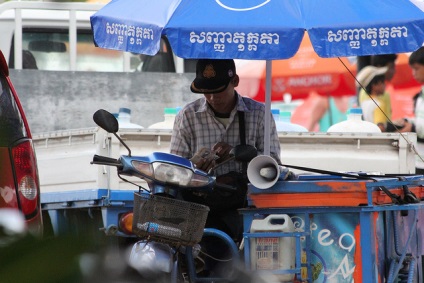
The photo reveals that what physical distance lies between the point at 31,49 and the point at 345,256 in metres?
8.18

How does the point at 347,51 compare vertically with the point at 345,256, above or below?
above

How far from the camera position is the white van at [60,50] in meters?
11.6

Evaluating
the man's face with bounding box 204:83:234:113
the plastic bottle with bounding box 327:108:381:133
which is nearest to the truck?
the plastic bottle with bounding box 327:108:381:133

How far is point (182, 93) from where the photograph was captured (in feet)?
36.0

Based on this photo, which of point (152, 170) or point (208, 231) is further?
point (208, 231)

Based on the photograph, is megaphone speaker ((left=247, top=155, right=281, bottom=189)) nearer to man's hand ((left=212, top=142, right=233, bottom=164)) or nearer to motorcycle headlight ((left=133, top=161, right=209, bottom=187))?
man's hand ((left=212, top=142, right=233, bottom=164))

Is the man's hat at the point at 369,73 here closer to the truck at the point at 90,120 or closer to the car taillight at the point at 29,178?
the truck at the point at 90,120

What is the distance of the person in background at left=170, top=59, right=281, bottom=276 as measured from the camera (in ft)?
15.8

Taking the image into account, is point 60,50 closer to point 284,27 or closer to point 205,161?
point 284,27

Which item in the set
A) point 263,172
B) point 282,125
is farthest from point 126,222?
point 282,125

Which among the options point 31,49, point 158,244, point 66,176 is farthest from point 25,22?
point 158,244

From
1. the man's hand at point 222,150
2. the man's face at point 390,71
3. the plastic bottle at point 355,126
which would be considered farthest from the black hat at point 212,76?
the man's face at point 390,71

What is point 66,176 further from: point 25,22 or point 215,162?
point 25,22

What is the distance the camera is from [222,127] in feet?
16.6
